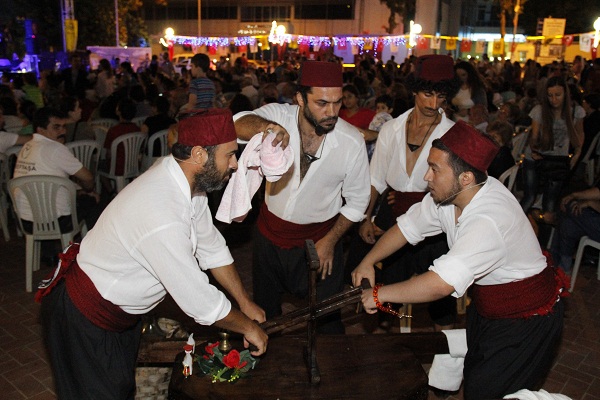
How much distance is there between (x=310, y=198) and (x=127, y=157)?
14.0ft

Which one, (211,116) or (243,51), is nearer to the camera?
(211,116)

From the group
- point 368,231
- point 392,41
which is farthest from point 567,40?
point 368,231

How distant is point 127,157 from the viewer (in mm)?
7172

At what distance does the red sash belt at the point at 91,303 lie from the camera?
261cm

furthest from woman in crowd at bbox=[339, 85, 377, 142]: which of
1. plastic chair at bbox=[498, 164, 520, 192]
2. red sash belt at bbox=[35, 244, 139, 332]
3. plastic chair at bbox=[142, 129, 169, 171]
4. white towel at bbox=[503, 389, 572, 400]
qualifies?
white towel at bbox=[503, 389, 572, 400]

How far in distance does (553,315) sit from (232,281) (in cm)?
170

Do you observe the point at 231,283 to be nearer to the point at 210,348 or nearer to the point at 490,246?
the point at 210,348

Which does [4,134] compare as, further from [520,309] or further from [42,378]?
[520,309]

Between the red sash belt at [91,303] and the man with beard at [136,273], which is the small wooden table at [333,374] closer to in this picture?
the man with beard at [136,273]

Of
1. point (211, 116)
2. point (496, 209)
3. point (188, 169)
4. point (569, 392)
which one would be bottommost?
point (569, 392)

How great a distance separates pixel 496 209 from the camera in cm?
262

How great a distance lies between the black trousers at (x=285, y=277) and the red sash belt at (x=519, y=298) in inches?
43.9

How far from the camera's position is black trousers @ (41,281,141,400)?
2.67m

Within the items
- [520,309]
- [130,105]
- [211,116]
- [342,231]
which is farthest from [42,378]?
[130,105]
